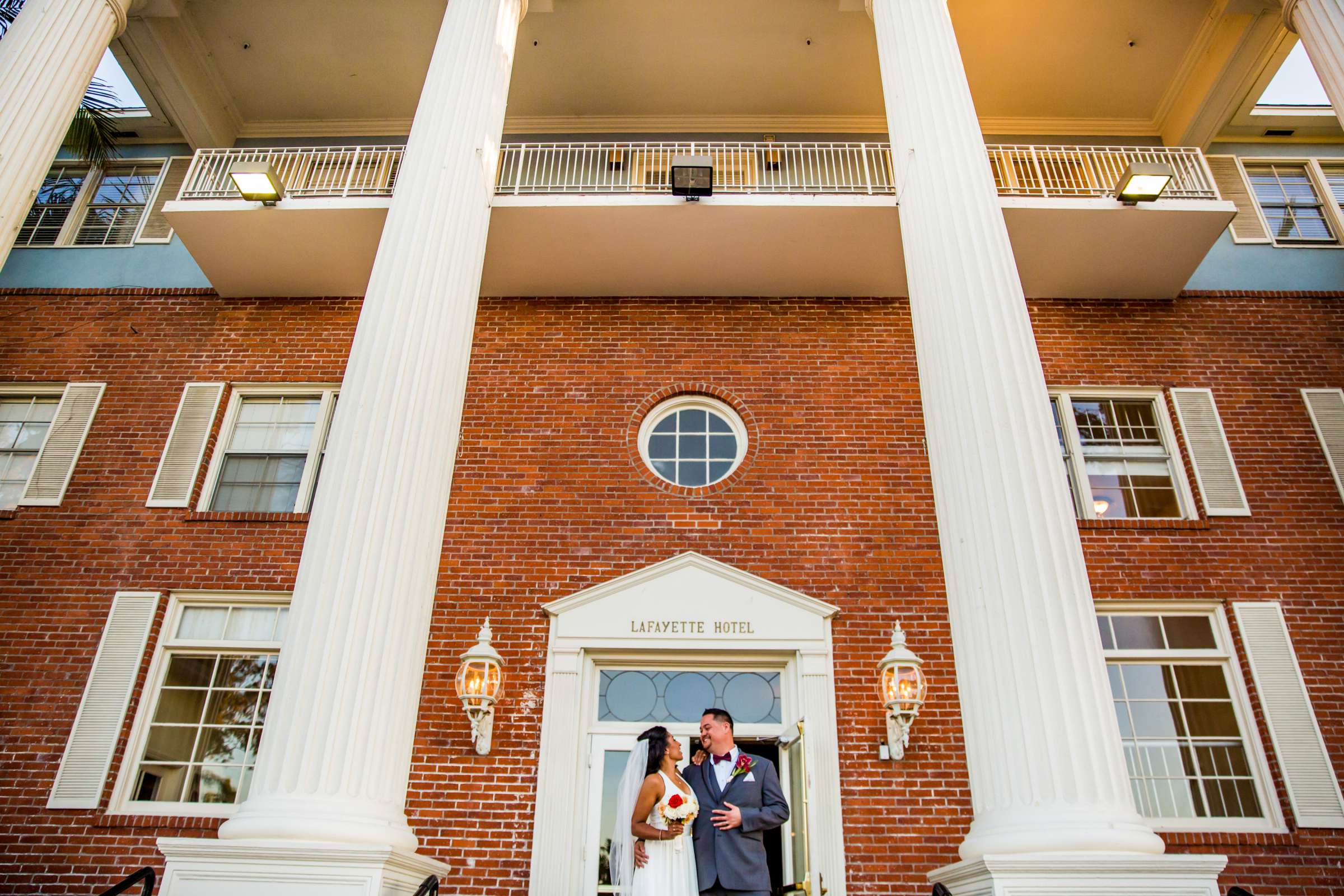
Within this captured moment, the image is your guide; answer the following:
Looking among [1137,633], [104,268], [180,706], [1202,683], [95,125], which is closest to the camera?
[1202,683]

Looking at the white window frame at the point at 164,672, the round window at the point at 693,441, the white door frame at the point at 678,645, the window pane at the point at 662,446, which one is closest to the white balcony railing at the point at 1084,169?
the round window at the point at 693,441

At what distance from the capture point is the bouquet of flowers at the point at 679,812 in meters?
5.50

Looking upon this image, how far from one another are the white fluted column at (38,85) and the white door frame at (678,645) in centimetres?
554

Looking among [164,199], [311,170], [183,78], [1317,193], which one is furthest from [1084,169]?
[164,199]

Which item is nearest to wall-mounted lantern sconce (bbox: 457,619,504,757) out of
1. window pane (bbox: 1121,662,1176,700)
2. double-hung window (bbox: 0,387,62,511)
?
double-hung window (bbox: 0,387,62,511)

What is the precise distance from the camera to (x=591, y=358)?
9469 millimetres

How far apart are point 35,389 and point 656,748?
8.08 meters

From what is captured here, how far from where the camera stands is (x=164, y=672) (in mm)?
8102

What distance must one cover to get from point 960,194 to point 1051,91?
614 cm

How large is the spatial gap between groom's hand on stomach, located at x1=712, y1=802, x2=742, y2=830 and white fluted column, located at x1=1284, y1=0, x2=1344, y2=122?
790 centimetres

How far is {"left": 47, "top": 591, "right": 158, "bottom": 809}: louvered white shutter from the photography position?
747cm

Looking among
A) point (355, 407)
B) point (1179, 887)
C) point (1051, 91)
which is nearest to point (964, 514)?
point (1179, 887)

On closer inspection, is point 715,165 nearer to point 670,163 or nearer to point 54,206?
point 670,163

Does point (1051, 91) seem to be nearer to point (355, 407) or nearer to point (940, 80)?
point (940, 80)
